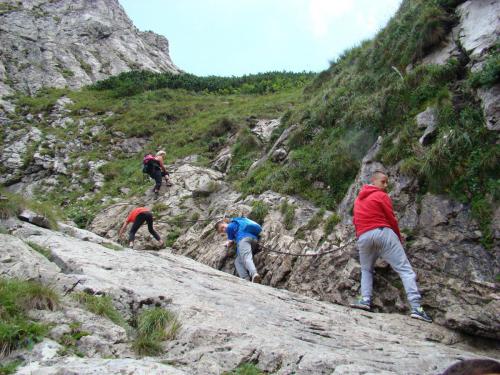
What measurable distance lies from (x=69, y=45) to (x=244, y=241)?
35208 millimetres

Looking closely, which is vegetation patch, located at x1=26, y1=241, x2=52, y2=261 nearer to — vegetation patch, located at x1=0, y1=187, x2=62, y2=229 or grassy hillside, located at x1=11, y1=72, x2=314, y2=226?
vegetation patch, located at x1=0, y1=187, x2=62, y2=229

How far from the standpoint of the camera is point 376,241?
7719mm

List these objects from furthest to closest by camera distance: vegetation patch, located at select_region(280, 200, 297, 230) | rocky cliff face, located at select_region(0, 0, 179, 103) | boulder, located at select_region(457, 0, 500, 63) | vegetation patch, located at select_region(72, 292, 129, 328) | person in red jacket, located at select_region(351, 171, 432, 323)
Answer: rocky cliff face, located at select_region(0, 0, 179, 103) < vegetation patch, located at select_region(280, 200, 297, 230) < boulder, located at select_region(457, 0, 500, 63) < person in red jacket, located at select_region(351, 171, 432, 323) < vegetation patch, located at select_region(72, 292, 129, 328)

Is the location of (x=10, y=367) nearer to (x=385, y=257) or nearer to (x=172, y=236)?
(x=385, y=257)

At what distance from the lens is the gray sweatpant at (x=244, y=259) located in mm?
10289

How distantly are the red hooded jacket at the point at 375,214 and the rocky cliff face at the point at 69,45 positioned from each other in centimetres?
2855

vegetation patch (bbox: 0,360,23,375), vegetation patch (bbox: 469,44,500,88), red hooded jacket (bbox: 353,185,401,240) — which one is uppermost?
vegetation patch (bbox: 469,44,500,88)

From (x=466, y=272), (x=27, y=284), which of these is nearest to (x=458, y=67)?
(x=466, y=272)

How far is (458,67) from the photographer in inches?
397

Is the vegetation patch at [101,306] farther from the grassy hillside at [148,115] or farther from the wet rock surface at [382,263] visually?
Result: the grassy hillside at [148,115]

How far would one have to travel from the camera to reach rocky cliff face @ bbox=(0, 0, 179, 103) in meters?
34.1

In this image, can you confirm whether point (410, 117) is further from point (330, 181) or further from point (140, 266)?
point (140, 266)

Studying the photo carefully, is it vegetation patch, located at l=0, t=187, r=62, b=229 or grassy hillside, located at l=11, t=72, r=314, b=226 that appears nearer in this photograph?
vegetation patch, located at l=0, t=187, r=62, b=229


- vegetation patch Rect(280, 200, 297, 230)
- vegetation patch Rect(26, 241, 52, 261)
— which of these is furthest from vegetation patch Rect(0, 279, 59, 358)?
vegetation patch Rect(280, 200, 297, 230)
